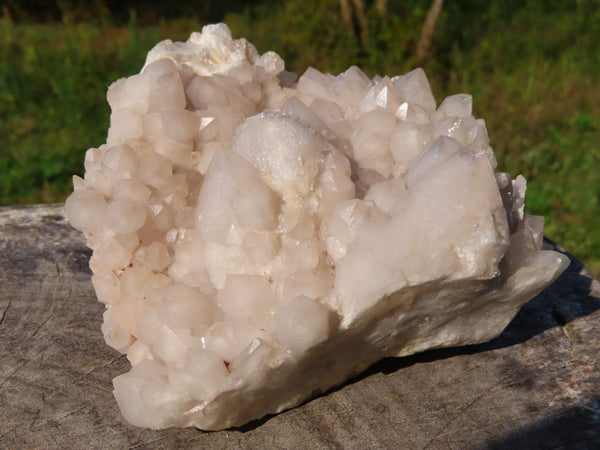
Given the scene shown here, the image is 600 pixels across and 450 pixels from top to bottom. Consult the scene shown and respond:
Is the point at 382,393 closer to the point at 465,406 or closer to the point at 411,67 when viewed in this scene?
the point at 465,406

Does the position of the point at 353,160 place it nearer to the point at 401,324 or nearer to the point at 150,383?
the point at 401,324

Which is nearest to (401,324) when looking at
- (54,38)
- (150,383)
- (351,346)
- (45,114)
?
(351,346)

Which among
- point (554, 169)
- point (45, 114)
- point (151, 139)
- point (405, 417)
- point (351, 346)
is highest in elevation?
point (151, 139)

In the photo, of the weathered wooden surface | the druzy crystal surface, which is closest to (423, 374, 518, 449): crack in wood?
the weathered wooden surface

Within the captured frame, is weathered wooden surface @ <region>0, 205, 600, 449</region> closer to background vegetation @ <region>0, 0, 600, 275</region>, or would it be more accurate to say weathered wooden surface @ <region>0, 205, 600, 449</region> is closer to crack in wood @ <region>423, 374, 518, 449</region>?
crack in wood @ <region>423, 374, 518, 449</region>

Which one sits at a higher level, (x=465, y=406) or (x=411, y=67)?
(x=465, y=406)

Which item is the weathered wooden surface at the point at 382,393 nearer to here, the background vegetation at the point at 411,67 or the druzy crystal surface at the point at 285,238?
the druzy crystal surface at the point at 285,238

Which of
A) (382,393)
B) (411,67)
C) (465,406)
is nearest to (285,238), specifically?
(382,393)
